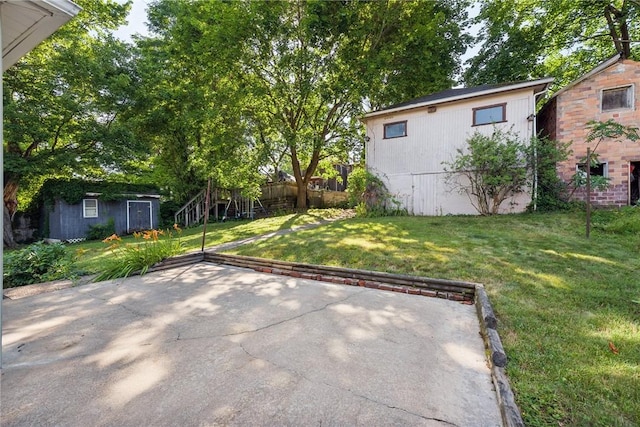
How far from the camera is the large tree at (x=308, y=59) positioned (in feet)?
42.1

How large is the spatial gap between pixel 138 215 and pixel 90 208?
2.08 m

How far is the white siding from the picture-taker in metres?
10.2

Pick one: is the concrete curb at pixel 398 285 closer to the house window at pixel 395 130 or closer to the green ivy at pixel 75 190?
the house window at pixel 395 130

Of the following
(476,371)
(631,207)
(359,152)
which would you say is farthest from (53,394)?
(359,152)

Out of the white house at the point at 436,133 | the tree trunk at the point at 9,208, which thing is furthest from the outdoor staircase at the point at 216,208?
the white house at the point at 436,133

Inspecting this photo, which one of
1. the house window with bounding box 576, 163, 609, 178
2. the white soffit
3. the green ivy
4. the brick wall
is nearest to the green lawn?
the brick wall

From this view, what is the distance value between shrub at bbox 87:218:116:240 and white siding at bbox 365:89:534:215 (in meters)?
13.3

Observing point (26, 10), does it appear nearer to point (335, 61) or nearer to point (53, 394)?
point (53, 394)

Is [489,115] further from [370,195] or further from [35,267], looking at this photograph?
[35,267]

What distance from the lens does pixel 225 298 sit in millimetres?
4363

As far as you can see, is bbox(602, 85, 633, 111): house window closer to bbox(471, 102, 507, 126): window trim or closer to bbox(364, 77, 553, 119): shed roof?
bbox(364, 77, 553, 119): shed roof

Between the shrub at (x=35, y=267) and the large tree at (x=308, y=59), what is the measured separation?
9.44m

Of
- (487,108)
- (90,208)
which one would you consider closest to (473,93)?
(487,108)

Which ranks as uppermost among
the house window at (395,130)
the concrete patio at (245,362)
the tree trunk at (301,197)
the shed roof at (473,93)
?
the shed roof at (473,93)
